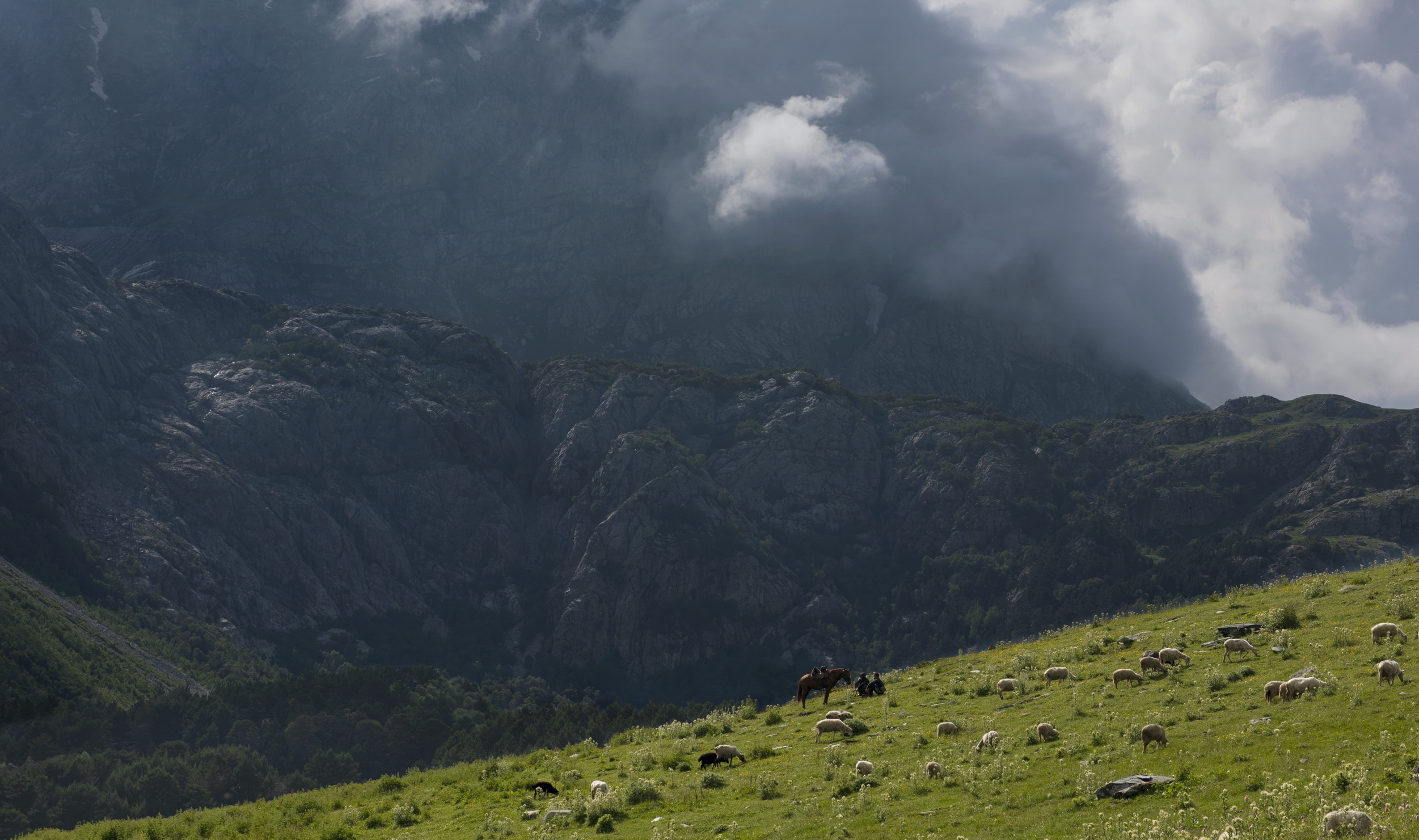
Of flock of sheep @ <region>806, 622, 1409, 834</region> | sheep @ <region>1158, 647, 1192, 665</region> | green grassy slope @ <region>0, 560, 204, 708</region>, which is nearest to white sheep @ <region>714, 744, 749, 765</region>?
flock of sheep @ <region>806, 622, 1409, 834</region>

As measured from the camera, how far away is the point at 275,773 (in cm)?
14025

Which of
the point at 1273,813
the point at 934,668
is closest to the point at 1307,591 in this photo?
the point at 934,668

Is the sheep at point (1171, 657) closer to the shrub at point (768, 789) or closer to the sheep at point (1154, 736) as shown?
the sheep at point (1154, 736)

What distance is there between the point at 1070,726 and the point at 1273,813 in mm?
11923

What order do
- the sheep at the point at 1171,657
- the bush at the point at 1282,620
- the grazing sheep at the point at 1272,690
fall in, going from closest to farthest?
the grazing sheep at the point at 1272,690 < the sheep at the point at 1171,657 < the bush at the point at 1282,620

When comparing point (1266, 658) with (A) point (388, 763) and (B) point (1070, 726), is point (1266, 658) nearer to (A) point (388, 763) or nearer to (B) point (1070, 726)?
(B) point (1070, 726)

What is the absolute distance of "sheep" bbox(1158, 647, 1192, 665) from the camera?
119 feet

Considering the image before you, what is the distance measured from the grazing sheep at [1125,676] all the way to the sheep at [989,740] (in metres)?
7.52

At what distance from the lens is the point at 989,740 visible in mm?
29812

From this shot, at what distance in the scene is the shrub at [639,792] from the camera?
2988cm

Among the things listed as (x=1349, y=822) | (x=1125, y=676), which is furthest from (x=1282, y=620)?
(x=1349, y=822)

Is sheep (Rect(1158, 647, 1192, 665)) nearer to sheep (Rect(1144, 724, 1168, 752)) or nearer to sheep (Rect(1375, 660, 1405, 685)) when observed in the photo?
sheep (Rect(1375, 660, 1405, 685))

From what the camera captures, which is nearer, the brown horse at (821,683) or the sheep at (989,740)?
the sheep at (989,740)

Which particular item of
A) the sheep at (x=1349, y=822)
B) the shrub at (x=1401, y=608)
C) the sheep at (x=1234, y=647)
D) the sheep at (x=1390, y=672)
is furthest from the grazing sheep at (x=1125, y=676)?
the sheep at (x=1349, y=822)
